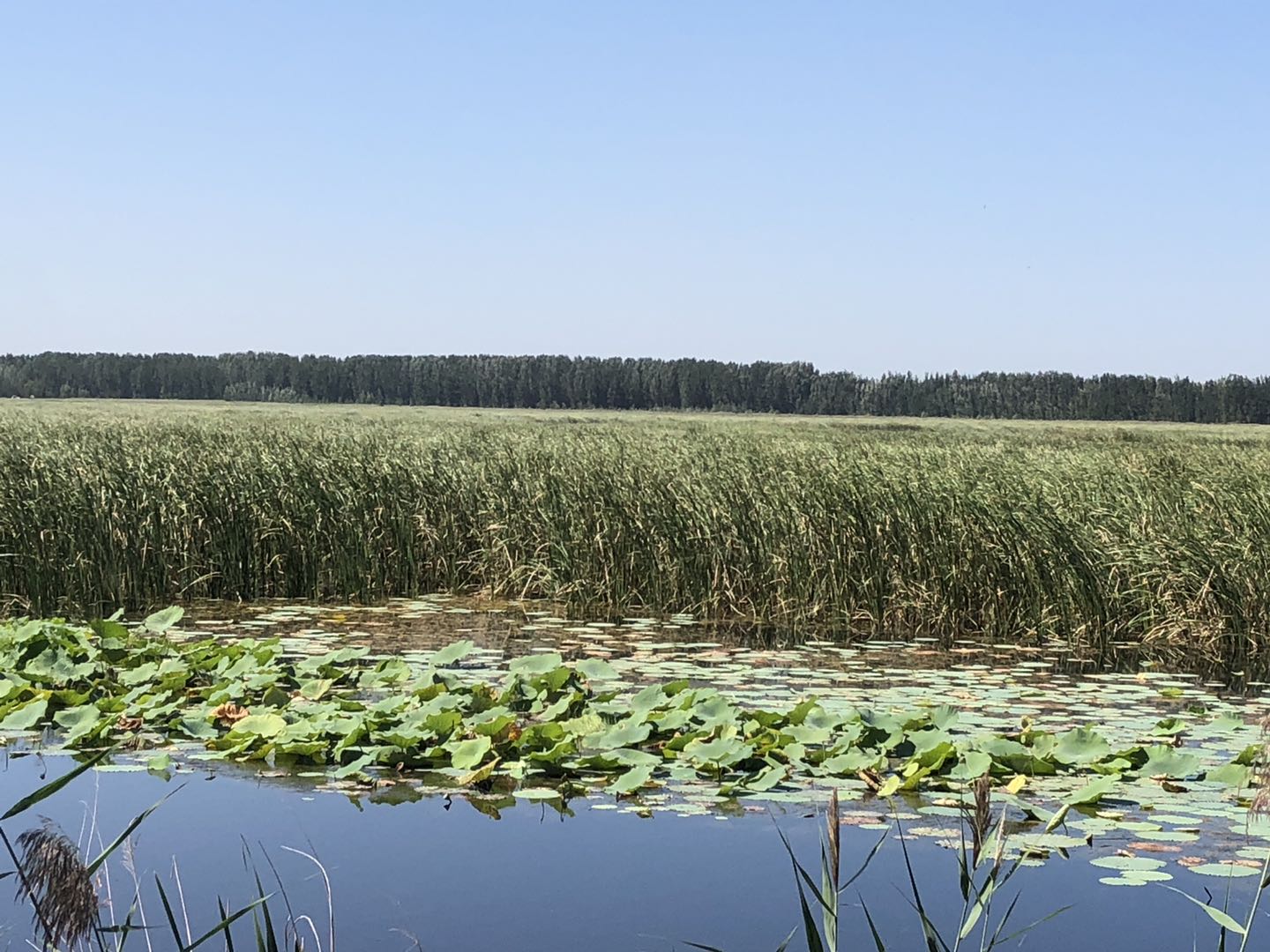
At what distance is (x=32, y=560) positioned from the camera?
1013cm

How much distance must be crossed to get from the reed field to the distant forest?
82.7 metres

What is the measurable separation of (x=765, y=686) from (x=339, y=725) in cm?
249

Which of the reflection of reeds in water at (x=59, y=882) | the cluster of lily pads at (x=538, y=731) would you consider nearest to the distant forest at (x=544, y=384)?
the cluster of lily pads at (x=538, y=731)

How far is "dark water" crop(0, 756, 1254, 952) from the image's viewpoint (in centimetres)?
382

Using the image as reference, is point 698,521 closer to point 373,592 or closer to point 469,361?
point 373,592

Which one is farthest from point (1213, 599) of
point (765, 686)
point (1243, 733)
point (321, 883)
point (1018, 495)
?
point (321, 883)

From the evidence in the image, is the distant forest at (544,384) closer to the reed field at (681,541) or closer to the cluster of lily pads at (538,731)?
the reed field at (681,541)

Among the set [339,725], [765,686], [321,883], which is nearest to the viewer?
[321,883]

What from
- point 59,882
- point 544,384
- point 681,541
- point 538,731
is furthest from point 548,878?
point 544,384

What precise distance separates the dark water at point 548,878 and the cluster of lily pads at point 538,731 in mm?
366

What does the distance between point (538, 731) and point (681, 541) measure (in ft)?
16.7

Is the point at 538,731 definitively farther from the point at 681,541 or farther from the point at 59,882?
the point at 681,541

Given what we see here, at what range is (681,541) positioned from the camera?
34.7ft

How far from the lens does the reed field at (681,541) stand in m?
9.39
